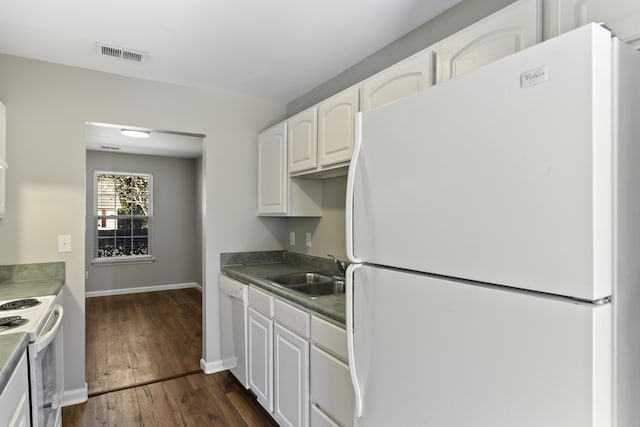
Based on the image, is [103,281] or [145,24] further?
[103,281]

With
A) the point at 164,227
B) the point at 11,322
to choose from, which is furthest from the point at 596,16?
the point at 164,227

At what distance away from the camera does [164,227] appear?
21.1ft

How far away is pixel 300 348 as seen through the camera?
201 centimetres

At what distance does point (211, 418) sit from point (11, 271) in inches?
64.4

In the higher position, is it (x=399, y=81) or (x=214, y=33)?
(x=214, y=33)

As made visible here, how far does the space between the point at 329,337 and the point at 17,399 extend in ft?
3.90

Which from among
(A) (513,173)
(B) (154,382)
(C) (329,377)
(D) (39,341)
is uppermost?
(A) (513,173)

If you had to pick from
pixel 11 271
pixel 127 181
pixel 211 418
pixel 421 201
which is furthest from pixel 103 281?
pixel 421 201

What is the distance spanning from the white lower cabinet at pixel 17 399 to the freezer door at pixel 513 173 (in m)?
1.25

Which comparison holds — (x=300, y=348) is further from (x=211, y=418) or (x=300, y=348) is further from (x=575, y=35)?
(x=575, y=35)

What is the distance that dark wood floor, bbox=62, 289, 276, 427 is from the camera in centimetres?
248

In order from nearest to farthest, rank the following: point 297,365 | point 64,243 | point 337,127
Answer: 1. point 297,365
2. point 337,127
3. point 64,243

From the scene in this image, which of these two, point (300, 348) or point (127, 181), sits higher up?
point (127, 181)

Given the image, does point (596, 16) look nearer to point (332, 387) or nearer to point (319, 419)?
point (332, 387)
